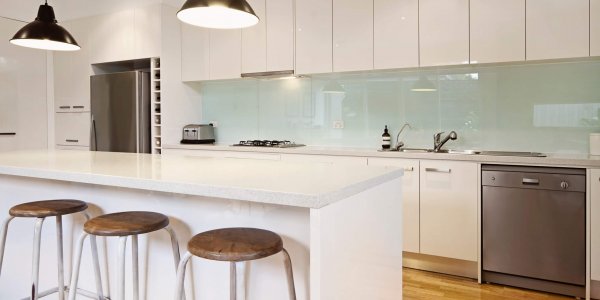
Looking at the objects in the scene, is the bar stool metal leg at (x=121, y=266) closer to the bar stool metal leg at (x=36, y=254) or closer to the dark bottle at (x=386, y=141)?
the bar stool metal leg at (x=36, y=254)

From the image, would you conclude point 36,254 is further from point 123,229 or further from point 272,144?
point 272,144

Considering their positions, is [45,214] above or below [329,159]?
below

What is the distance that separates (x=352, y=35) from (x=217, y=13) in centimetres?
168

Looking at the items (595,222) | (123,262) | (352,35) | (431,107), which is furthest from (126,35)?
(595,222)

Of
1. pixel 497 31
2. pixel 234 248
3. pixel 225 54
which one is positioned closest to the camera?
pixel 234 248

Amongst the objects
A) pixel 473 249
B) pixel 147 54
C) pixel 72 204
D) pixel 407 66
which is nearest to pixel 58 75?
pixel 147 54

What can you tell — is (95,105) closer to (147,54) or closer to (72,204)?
(147,54)

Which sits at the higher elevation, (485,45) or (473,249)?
(485,45)

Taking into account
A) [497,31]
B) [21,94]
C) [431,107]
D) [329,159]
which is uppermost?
[497,31]

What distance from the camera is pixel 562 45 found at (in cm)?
279

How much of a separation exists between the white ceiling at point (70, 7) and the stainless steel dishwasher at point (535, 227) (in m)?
3.65

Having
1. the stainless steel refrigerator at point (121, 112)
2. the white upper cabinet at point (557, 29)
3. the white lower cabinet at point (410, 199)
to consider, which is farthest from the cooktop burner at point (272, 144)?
the white upper cabinet at point (557, 29)

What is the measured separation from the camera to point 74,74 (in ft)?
16.0

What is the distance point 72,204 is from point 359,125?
2489 mm
